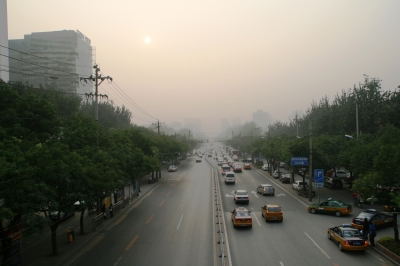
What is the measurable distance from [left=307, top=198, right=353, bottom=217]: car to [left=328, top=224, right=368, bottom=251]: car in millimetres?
8663

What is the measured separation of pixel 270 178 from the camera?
5481 cm

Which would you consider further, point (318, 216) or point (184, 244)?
point (318, 216)

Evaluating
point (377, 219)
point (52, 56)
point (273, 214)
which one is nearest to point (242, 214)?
point (273, 214)

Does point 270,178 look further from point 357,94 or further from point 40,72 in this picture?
point 40,72

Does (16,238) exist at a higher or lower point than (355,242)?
higher

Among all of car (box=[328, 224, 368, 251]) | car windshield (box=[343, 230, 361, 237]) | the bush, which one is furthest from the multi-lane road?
car windshield (box=[343, 230, 361, 237])

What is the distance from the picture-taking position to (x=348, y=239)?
18156mm

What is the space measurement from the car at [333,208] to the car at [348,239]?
341 inches

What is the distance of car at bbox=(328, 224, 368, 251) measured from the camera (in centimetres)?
1803

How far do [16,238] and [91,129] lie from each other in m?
11.4

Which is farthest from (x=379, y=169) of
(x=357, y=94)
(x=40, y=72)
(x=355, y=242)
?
(x=40, y=72)

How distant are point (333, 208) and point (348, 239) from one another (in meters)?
10.3

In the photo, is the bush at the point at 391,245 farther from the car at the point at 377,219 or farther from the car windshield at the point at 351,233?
the car at the point at 377,219

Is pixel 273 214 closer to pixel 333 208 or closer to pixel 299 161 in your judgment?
pixel 333 208
